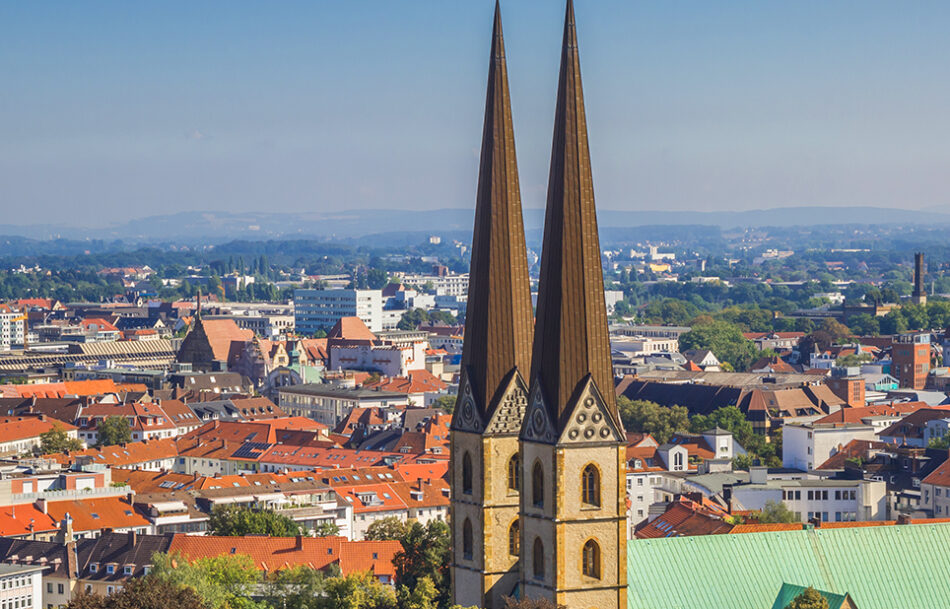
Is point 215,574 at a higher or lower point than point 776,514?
higher

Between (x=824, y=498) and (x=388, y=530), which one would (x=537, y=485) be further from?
(x=824, y=498)

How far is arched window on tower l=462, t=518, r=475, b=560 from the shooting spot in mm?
62781

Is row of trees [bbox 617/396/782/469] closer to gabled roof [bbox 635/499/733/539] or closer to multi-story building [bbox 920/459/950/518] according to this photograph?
multi-story building [bbox 920/459/950/518]

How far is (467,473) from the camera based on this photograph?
206ft

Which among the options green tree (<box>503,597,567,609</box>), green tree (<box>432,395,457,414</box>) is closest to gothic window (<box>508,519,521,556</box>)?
green tree (<box>503,597,567,609</box>)

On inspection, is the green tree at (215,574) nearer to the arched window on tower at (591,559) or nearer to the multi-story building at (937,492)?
the arched window on tower at (591,559)

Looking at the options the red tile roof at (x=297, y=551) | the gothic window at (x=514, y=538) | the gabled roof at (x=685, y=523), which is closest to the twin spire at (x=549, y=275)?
the gothic window at (x=514, y=538)

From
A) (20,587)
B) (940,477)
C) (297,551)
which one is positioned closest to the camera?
(20,587)

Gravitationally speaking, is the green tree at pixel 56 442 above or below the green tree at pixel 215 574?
below

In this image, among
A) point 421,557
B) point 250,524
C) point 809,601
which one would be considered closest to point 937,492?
point 250,524

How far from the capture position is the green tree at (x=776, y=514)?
111 metres

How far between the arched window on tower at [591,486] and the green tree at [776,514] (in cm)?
5170

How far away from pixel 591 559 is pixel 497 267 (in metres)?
9.10

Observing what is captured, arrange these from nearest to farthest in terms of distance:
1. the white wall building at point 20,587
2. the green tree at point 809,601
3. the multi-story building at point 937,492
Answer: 1. the green tree at point 809,601
2. the white wall building at point 20,587
3. the multi-story building at point 937,492
